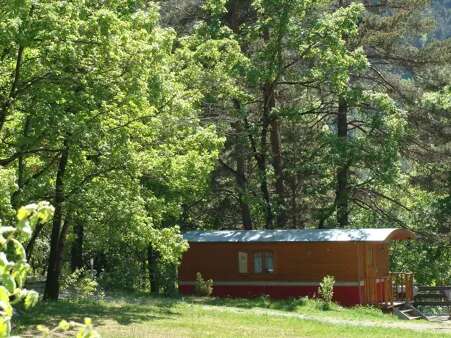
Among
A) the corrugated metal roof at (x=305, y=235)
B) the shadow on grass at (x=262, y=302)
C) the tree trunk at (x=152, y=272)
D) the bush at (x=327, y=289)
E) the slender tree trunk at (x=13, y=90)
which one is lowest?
the shadow on grass at (x=262, y=302)

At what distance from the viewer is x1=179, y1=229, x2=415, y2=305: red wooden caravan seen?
94.4ft

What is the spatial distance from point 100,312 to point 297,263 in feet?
37.6

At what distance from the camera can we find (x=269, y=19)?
108 feet

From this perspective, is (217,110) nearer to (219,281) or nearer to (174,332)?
(219,281)

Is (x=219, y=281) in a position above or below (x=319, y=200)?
below

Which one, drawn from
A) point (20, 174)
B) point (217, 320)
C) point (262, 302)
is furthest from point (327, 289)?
point (20, 174)

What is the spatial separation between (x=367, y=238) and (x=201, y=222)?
12.7m

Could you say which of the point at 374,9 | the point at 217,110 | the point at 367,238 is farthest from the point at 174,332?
the point at 374,9

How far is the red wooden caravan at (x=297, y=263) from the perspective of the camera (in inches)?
1133

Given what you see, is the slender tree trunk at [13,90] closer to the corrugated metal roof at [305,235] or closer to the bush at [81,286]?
the bush at [81,286]

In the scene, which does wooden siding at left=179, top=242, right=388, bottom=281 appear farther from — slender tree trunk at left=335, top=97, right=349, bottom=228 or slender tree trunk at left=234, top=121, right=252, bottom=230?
slender tree trunk at left=335, top=97, right=349, bottom=228

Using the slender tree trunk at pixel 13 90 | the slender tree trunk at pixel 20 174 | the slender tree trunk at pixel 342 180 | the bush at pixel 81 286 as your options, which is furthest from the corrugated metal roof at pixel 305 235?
the slender tree trunk at pixel 13 90

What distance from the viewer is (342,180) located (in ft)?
116

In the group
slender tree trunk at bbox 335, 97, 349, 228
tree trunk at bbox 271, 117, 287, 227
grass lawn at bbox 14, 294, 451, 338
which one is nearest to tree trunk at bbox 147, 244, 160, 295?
grass lawn at bbox 14, 294, 451, 338
